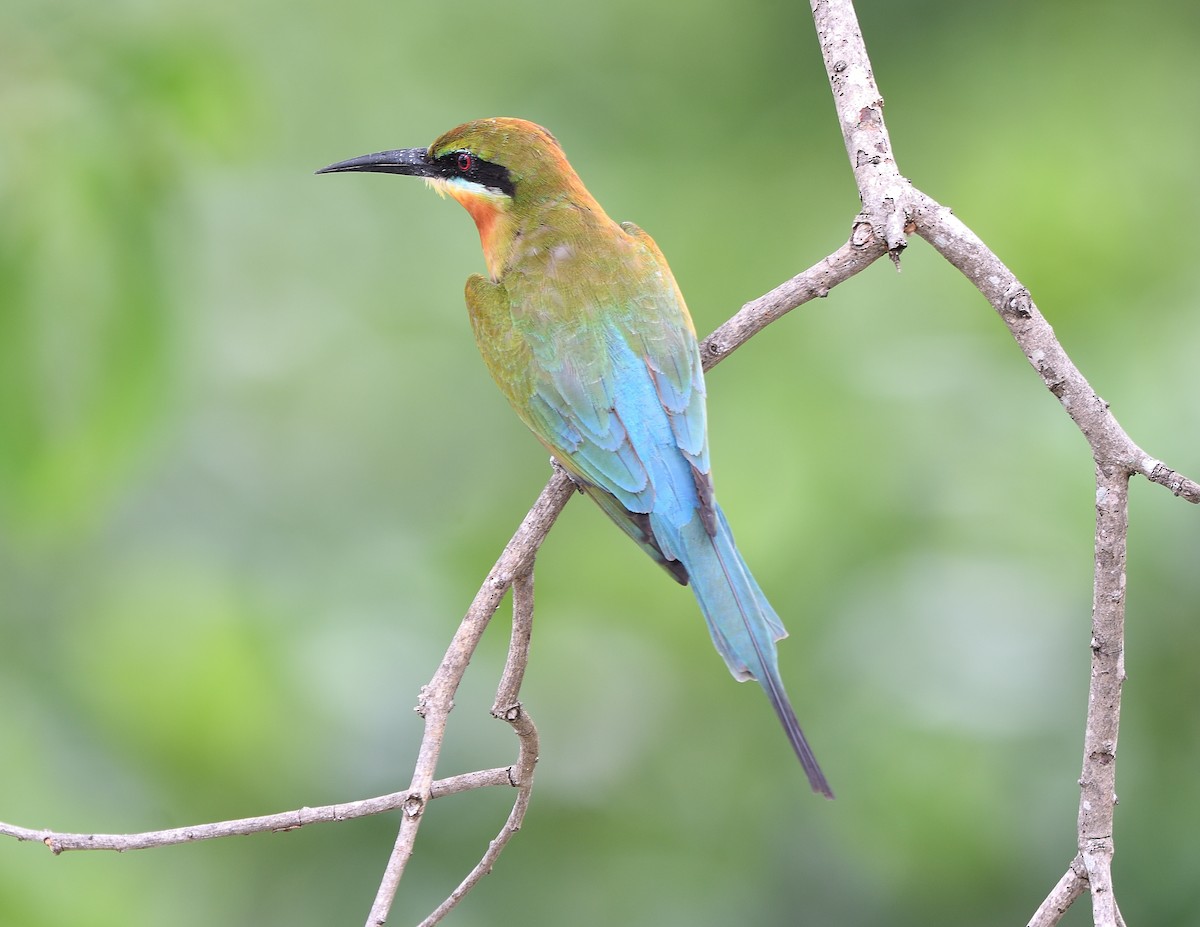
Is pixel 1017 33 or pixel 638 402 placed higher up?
pixel 1017 33

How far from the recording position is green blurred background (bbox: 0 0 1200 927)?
2.17 m

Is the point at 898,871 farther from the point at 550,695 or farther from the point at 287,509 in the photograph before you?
the point at 287,509

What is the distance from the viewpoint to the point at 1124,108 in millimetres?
2805

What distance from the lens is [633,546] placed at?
2584mm

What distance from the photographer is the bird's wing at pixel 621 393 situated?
1.85 m

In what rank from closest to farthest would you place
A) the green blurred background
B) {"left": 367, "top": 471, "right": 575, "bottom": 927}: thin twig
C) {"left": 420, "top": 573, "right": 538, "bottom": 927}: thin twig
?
1. {"left": 367, "top": 471, "right": 575, "bottom": 927}: thin twig
2. {"left": 420, "top": 573, "right": 538, "bottom": 927}: thin twig
3. the green blurred background

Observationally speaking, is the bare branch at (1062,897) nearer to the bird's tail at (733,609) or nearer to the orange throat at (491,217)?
the bird's tail at (733,609)

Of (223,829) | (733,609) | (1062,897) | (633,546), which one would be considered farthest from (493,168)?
(1062,897)

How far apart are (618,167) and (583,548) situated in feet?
3.09

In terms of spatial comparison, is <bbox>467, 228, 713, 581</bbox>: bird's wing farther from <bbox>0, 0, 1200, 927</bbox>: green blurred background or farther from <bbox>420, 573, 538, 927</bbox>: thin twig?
<bbox>0, 0, 1200, 927</bbox>: green blurred background

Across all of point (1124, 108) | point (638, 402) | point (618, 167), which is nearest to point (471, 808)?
point (638, 402)

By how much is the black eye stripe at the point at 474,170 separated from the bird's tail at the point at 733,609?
0.69 m

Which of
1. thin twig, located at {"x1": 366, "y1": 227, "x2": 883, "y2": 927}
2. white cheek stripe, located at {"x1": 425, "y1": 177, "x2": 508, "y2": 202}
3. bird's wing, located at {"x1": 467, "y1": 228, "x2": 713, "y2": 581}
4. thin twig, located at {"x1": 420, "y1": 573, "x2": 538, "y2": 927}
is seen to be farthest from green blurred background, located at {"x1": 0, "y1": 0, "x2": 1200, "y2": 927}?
thin twig, located at {"x1": 420, "y1": 573, "x2": 538, "y2": 927}

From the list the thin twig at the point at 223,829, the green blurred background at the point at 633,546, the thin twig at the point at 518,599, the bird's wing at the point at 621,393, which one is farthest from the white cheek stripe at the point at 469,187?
the thin twig at the point at 223,829
